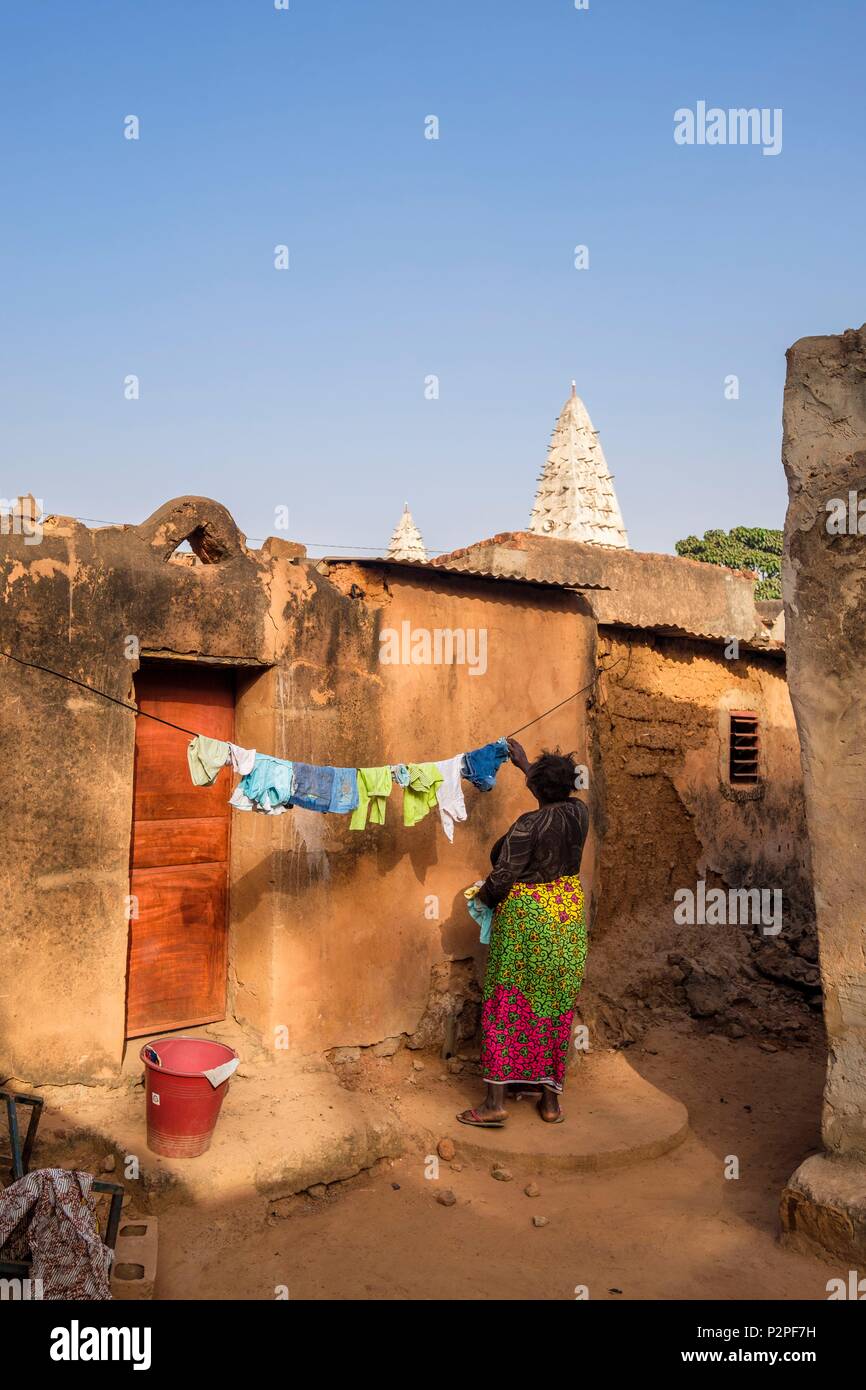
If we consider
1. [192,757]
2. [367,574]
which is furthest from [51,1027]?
[367,574]

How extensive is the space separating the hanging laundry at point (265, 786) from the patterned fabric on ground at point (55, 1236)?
2069 millimetres

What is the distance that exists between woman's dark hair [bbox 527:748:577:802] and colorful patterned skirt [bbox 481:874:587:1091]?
0.49 m

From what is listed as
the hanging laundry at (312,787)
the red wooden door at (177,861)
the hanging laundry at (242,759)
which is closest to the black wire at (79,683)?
the hanging laundry at (242,759)

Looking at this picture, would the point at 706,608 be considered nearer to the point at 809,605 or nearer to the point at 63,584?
the point at 809,605

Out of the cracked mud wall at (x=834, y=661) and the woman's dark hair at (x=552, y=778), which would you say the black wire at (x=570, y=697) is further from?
the cracked mud wall at (x=834, y=661)

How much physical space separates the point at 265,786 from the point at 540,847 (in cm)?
155

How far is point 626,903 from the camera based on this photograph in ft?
26.4

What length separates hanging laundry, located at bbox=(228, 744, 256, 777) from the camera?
5.36 m

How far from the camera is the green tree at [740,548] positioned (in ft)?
99.6

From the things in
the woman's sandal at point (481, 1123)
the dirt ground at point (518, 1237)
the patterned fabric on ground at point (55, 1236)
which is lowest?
the dirt ground at point (518, 1237)

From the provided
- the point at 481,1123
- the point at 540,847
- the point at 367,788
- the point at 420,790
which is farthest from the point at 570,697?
the point at 481,1123

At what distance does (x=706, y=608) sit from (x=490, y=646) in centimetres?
296

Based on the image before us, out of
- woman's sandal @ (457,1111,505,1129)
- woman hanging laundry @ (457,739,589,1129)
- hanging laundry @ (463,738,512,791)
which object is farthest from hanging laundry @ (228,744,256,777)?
woman's sandal @ (457,1111,505,1129)

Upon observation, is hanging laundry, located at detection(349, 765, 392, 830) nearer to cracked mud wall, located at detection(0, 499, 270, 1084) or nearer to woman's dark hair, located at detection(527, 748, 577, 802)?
woman's dark hair, located at detection(527, 748, 577, 802)
